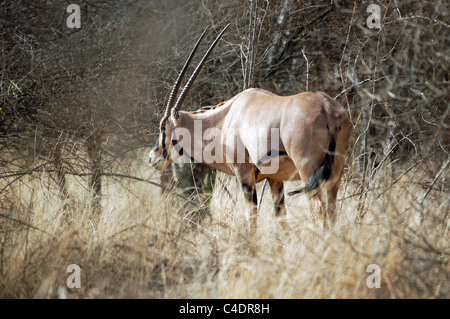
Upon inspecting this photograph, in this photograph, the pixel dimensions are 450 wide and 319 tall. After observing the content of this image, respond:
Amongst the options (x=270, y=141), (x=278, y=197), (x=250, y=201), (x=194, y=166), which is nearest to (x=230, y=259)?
(x=270, y=141)

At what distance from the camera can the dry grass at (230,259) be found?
3752 mm

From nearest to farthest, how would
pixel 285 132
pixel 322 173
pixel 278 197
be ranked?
1. pixel 322 173
2. pixel 285 132
3. pixel 278 197

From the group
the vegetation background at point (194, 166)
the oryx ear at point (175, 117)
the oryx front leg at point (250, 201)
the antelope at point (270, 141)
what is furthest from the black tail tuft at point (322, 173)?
the oryx ear at point (175, 117)

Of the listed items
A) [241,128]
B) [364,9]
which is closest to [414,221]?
[241,128]

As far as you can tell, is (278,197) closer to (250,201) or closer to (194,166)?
(250,201)

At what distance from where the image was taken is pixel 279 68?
25.6 feet

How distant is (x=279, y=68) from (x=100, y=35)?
2.53m

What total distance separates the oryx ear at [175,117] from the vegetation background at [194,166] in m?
0.79

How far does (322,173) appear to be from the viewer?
4781mm

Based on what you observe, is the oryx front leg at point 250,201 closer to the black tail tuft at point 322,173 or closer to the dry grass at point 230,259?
the dry grass at point 230,259

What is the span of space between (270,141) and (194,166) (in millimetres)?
2267

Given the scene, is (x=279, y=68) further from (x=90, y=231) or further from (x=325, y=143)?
(x=90, y=231)

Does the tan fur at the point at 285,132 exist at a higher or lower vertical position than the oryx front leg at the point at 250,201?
higher

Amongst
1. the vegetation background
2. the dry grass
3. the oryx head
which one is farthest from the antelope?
the dry grass
